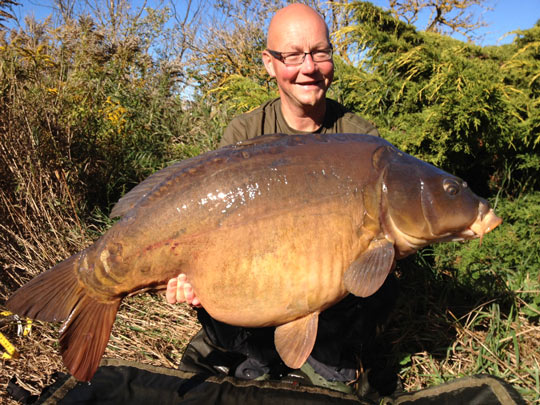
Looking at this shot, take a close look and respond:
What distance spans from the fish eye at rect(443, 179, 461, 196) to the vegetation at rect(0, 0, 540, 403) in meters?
1.03

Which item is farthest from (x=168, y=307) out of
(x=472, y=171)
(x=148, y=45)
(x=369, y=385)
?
(x=148, y=45)

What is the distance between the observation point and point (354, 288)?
4.39ft

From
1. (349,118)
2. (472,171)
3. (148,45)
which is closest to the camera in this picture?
(349,118)

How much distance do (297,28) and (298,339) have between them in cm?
147

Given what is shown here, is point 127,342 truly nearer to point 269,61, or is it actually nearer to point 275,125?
point 275,125

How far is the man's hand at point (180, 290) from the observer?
1434 millimetres

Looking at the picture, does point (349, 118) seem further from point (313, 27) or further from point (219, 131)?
point (219, 131)

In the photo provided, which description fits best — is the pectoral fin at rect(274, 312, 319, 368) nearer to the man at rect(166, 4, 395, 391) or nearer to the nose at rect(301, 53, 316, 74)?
the man at rect(166, 4, 395, 391)

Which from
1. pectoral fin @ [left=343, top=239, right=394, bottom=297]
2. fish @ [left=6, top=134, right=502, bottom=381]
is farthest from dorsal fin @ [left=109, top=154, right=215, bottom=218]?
pectoral fin @ [left=343, top=239, right=394, bottom=297]

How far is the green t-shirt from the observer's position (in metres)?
2.24

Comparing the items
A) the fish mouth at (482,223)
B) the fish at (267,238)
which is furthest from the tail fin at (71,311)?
the fish mouth at (482,223)

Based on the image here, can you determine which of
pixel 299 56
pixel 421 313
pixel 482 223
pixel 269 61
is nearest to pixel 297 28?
pixel 299 56

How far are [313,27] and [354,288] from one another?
1340mm

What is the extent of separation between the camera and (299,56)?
2.09m
